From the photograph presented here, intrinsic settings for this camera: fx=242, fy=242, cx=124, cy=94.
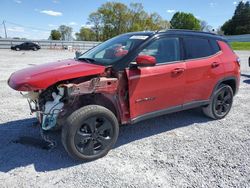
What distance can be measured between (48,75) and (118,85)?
998 millimetres

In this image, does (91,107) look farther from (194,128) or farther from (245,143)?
(245,143)

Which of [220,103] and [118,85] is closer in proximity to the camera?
[118,85]

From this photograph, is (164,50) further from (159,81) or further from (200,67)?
(200,67)

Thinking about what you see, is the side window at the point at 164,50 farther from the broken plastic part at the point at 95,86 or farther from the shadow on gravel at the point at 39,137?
the shadow on gravel at the point at 39,137

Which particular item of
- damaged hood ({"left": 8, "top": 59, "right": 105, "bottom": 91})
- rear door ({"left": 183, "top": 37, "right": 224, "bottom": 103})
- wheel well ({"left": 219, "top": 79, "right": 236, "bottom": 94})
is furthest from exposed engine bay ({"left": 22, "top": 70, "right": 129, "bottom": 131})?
wheel well ({"left": 219, "top": 79, "right": 236, "bottom": 94})

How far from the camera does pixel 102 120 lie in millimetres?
3465

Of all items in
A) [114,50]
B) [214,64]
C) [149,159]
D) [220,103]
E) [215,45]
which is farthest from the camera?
[220,103]

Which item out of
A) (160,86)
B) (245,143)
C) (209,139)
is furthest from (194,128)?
(160,86)

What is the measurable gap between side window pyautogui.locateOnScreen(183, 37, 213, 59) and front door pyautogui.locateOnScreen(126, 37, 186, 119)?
23 centimetres

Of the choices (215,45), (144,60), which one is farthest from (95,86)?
(215,45)

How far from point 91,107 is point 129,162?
36.7 inches

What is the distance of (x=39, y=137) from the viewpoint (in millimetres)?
4125

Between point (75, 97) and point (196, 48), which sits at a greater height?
point (196, 48)

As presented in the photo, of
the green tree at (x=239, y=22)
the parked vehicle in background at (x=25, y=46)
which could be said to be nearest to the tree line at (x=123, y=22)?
the green tree at (x=239, y=22)
